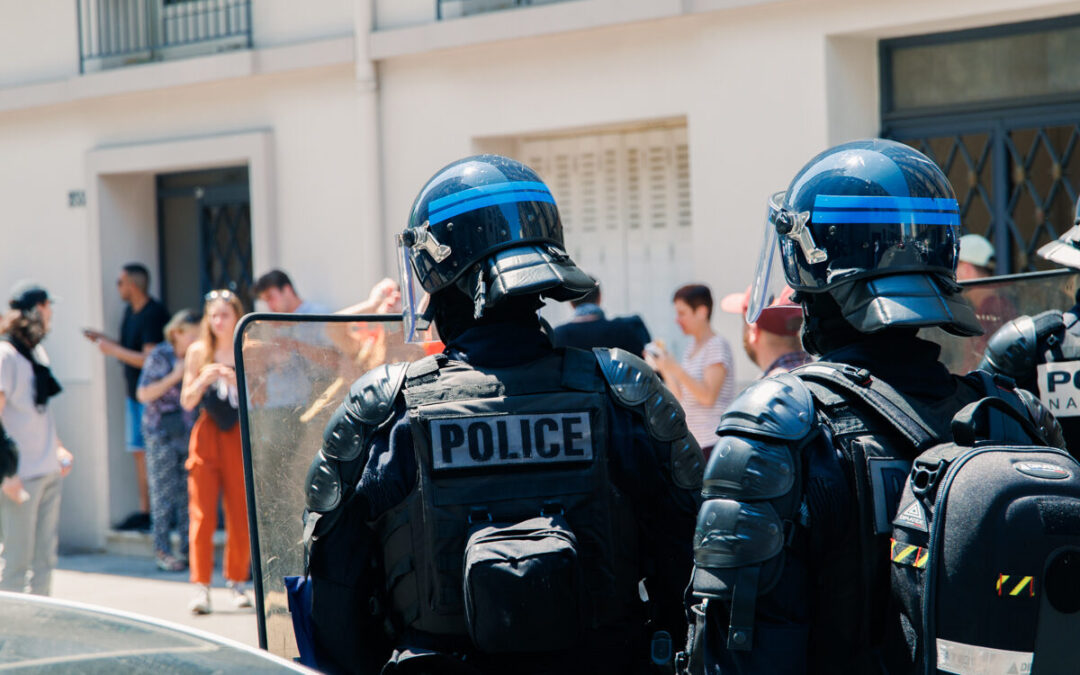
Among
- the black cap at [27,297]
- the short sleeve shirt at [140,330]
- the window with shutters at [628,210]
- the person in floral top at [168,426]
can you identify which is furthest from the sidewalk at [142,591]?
the window with shutters at [628,210]

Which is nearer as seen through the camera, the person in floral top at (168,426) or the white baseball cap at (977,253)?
the white baseball cap at (977,253)

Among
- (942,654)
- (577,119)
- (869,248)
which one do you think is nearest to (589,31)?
(577,119)

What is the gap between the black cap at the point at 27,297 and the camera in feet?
21.3

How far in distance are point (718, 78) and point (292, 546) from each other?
4.41 meters

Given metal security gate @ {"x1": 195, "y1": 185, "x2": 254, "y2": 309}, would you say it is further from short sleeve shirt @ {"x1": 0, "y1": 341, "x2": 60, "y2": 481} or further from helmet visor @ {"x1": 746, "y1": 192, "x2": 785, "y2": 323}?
helmet visor @ {"x1": 746, "y1": 192, "x2": 785, "y2": 323}

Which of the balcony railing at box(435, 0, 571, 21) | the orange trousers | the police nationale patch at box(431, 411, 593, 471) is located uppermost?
the balcony railing at box(435, 0, 571, 21)

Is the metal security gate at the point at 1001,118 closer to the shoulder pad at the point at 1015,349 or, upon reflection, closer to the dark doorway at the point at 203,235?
the shoulder pad at the point at 1015,349

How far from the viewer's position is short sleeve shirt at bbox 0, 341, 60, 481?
649 cm

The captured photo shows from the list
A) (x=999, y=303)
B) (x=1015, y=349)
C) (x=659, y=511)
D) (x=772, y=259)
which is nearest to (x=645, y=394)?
(x=659, y=511)

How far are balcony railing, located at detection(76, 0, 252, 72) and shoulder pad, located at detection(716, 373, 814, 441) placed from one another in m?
7.94

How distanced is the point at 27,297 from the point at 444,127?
2624mm

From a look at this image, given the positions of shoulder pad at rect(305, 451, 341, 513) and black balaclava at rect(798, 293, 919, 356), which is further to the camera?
shoulder pad at rect(305, 451, 341, 513)

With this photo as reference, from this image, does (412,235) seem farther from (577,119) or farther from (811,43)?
(577,119)

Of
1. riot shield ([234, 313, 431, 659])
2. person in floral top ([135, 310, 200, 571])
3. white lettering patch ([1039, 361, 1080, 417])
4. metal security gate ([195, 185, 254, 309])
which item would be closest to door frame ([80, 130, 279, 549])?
metal security gate ([195, 185, 254, 309])
